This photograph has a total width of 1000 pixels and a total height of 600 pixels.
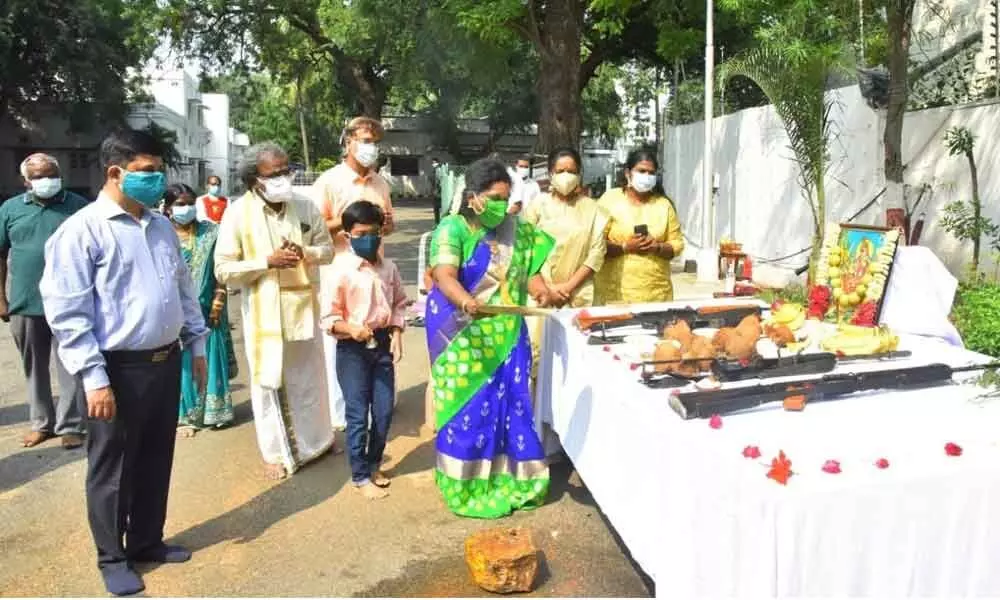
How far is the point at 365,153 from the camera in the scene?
16.0ft

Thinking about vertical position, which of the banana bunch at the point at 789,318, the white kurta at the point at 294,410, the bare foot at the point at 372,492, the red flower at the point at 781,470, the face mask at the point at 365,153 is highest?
the face mask at the point at 365,153

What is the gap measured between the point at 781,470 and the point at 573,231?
2.70 meters

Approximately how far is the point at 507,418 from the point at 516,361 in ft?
0.92

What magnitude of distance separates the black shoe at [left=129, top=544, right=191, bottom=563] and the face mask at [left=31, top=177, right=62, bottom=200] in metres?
2.56

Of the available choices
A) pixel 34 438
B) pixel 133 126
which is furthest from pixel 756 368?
pixel 133 126

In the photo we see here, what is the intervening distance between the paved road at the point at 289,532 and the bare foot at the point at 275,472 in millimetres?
58

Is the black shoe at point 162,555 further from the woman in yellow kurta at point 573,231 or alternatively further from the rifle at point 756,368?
the woman in yellow kurta at point 573,231

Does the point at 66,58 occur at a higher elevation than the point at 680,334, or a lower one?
higher

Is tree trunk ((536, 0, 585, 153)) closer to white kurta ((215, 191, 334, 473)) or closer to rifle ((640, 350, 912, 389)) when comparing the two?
white kurta ((215, 191, 334, 473))

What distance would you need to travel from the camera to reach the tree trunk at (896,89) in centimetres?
663

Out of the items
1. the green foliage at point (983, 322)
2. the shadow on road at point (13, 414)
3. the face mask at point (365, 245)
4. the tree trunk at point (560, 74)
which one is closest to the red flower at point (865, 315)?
the green foliage at point (983, 322)

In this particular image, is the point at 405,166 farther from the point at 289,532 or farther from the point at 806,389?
the point at 806,389

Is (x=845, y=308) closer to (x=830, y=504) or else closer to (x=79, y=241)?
(x=830, y=504)

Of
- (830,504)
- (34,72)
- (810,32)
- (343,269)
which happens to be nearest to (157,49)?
(34,72)
